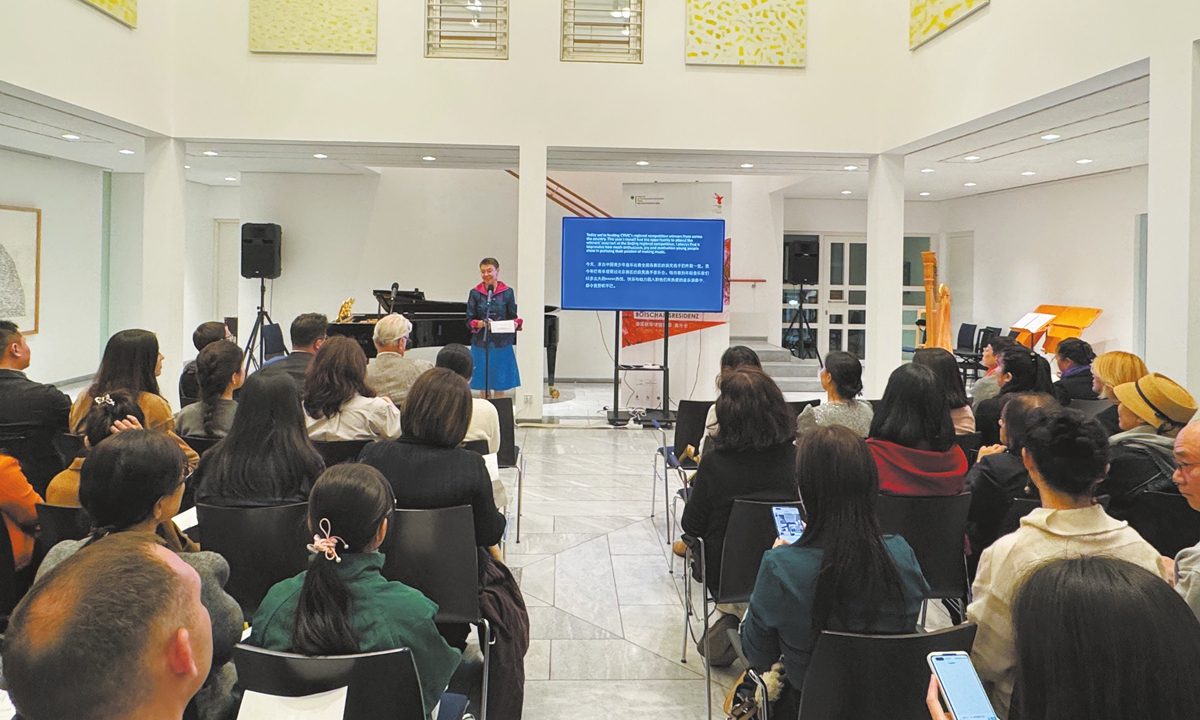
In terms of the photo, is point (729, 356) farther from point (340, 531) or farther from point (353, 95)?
point (353, 95)

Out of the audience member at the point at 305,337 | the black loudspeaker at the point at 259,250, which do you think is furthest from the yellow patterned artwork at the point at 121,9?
the black loudspeaker at the point at 259,250

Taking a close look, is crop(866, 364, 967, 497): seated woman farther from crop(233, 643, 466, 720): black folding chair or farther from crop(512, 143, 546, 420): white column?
crop(512, 143, 546, 420): white column

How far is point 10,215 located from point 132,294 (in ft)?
8.39

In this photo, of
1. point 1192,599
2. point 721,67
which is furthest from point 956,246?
point 1192,599

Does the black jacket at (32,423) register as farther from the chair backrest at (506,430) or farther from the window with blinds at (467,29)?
the window with blinds at (467,29)

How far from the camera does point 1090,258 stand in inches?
436

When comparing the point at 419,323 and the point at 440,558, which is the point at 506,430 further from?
the point at 419,323

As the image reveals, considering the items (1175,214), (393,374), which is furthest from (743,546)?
(1175,214)

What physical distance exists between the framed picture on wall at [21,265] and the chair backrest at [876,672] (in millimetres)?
10690

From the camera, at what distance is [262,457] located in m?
2.76

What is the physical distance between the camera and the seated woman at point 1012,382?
13.4 ft

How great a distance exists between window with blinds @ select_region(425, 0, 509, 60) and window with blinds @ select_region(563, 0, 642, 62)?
62cm

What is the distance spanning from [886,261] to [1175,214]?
3720 mm

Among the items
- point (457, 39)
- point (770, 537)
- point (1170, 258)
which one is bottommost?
point (770, 537)
